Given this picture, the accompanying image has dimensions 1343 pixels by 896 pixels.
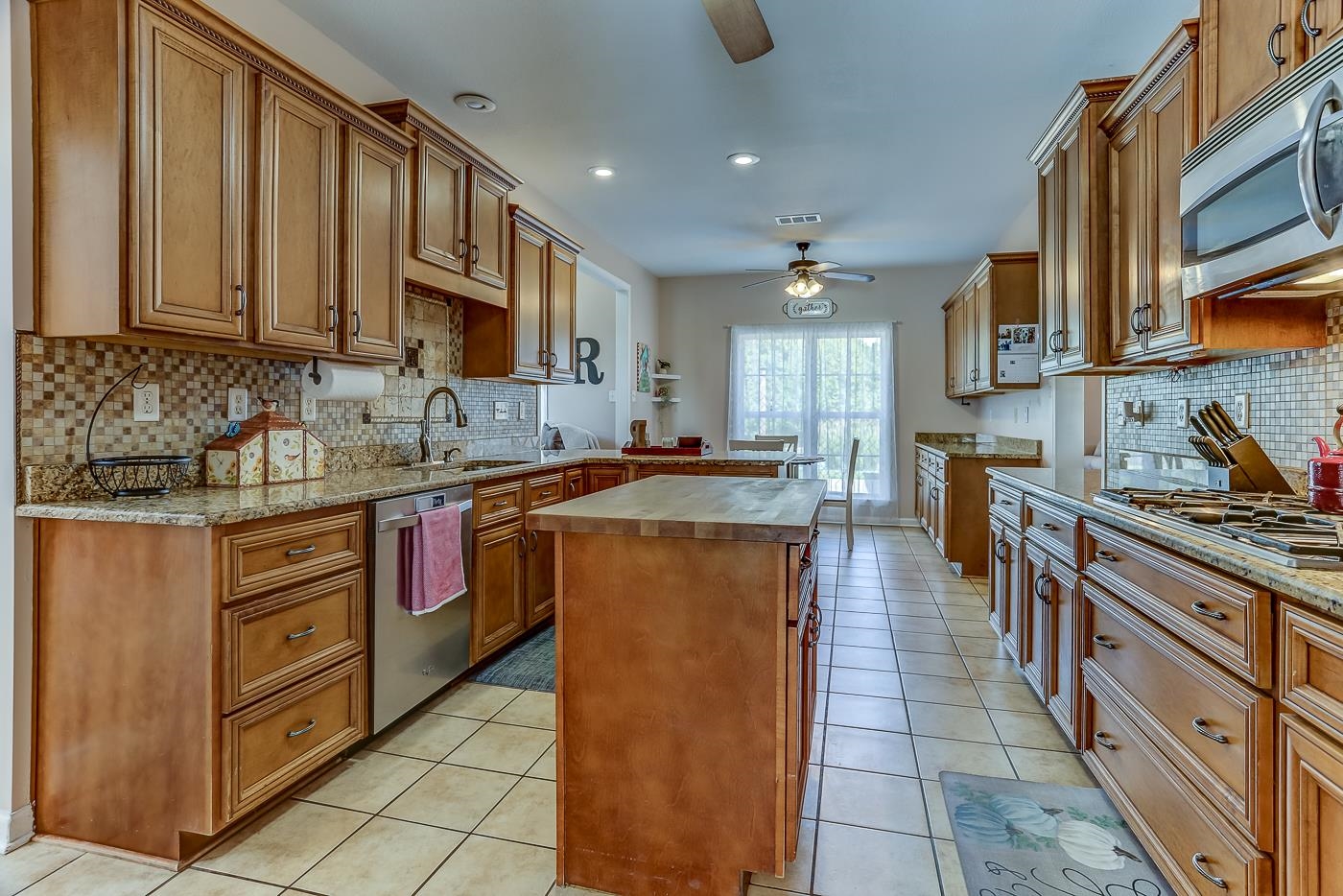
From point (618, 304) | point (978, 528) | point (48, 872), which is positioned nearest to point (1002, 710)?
point (978, 528)

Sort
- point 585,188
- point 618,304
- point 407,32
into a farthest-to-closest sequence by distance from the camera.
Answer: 1. point 618,304
2. point 585,188
3. point 407,32

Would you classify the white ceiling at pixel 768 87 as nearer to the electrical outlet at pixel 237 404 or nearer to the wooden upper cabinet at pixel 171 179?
the wooden upper cabinet at pixel 171 179

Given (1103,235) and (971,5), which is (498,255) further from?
(1103,235)

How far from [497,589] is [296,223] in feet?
5.35

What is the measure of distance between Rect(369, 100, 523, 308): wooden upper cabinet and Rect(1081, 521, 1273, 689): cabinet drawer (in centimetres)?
271

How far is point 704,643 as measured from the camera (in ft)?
4.95

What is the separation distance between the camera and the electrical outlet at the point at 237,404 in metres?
2.34

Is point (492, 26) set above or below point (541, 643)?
above

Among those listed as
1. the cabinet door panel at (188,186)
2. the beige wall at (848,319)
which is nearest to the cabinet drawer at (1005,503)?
the cabinet door panel at (188,186)

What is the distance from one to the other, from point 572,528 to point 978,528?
396 cm

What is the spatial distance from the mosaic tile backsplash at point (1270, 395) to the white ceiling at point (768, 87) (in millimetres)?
1360

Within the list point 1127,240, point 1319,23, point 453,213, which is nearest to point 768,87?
point 453,213

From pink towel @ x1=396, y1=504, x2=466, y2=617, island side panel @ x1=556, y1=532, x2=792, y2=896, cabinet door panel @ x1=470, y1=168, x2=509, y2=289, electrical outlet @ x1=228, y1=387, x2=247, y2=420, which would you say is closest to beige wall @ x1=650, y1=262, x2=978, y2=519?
cabinet door panel @ x1=470, y1=168, x2=509, y2=289

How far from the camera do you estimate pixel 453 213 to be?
3082 mm
